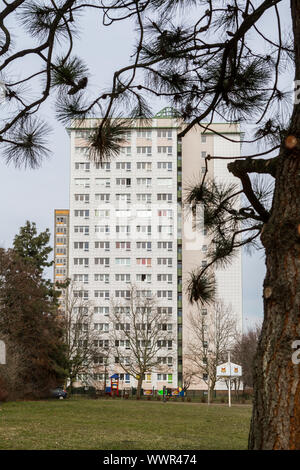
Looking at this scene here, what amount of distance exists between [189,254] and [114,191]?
1082 cm

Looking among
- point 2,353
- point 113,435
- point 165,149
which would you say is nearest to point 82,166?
point 165,149

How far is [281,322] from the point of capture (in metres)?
2.89

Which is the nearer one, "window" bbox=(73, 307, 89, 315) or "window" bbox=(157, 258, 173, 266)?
"window" bbox=(73, 307, 89, 315)

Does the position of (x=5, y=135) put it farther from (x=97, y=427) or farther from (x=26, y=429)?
(x=97, y=427)

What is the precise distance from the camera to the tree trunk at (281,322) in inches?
109

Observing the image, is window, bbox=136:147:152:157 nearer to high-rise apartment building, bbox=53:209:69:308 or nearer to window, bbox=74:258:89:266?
window, bbox=74:258:89:266

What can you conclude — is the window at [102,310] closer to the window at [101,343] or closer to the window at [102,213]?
the window at [101,343]

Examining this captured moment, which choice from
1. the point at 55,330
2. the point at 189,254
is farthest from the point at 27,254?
Answer: the point at 189,254

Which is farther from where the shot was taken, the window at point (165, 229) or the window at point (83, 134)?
the window at point (165, 229)

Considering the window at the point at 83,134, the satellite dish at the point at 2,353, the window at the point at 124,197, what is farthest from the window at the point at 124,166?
the window at the point at 83,134

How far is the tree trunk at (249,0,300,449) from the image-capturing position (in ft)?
9.07

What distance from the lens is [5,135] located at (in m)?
4.45

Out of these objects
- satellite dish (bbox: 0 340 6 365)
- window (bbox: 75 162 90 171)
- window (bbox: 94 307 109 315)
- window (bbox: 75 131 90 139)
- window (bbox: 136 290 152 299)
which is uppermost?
window (bbox: 75 162 90 171)

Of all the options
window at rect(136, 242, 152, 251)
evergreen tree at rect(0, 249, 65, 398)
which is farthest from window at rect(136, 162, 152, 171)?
evergreen tree at rect(0, 249, 65, 398)
